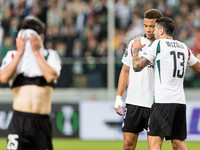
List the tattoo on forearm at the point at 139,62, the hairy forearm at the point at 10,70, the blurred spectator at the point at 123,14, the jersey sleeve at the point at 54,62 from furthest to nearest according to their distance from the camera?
the blurred spectator at the point at 123,14, the tattoo on forearm at the point at 139,62, the jersey sleeve at the point at 54,62, the hairy forearm at the point at 10,70

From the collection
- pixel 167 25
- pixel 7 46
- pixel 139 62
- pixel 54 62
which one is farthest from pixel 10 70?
pixel 7 46

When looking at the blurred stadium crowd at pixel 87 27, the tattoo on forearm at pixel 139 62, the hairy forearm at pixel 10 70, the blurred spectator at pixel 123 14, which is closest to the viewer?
the hairy forearm at pixel 10 70

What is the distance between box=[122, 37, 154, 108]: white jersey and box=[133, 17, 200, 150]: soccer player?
23.6 inches

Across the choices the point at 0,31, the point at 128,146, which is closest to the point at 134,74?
the point at 128,146

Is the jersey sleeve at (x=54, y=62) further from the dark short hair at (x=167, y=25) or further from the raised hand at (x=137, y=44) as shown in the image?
the dark short hair at (x=167, y=25)

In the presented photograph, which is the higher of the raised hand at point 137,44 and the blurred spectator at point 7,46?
the raised hand at point 137,44

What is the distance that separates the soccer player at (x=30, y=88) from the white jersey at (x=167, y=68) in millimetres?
1469

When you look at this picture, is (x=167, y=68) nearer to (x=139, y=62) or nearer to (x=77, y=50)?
(x=139, y=62)

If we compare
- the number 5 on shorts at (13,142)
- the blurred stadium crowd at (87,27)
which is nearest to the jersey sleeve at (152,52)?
the number 5 on shorts at (13,142)

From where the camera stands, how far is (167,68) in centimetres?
684

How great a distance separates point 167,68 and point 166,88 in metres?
0.24

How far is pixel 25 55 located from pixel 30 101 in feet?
1.56

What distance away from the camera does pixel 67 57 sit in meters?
16.0

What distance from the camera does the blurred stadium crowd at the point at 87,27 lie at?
1547 cm
